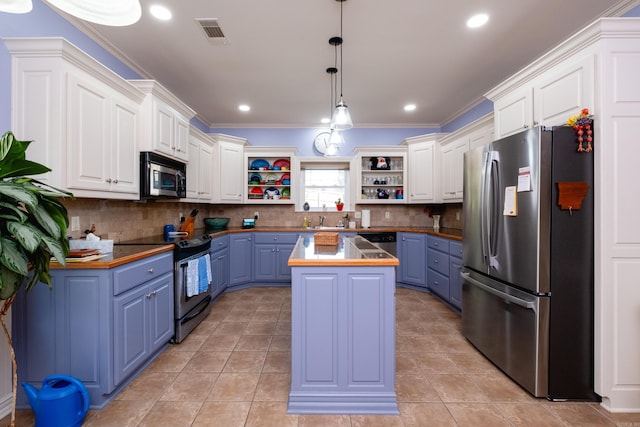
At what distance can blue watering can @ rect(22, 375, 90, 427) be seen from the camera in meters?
1.61

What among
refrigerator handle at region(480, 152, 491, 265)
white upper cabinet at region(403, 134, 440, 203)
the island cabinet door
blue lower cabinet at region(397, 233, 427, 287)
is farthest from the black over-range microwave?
white upper cabinet at region(403, 134, 440, 203)

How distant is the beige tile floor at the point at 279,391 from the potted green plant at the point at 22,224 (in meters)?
1.04

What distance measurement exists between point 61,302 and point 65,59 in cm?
158

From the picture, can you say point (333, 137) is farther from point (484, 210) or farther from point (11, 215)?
point (11, 215)

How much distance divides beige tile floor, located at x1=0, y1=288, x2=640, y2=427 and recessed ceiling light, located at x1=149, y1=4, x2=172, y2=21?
2827 mm

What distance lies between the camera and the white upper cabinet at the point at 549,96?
1.94m

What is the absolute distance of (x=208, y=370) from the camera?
2.30 metres

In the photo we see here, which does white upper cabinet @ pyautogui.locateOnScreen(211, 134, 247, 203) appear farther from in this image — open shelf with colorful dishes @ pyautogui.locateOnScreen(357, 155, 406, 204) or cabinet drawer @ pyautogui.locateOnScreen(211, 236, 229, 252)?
open shelf with colorful dishes @ pyautogui.locateOnScreen(357, 155, 406, 204)

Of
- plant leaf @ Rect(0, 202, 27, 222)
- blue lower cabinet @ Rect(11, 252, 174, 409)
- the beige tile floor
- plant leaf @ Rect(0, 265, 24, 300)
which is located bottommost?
the beige tile floor

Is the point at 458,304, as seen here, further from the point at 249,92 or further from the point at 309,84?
the point at 249,92

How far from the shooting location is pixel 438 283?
13.2 ft

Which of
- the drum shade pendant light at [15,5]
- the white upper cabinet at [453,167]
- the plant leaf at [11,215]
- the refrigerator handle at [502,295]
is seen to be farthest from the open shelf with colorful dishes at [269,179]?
the drum shade pendant light at [15,5]

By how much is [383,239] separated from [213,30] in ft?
11.3

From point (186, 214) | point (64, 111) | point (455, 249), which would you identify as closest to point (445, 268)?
point (455, 249)
